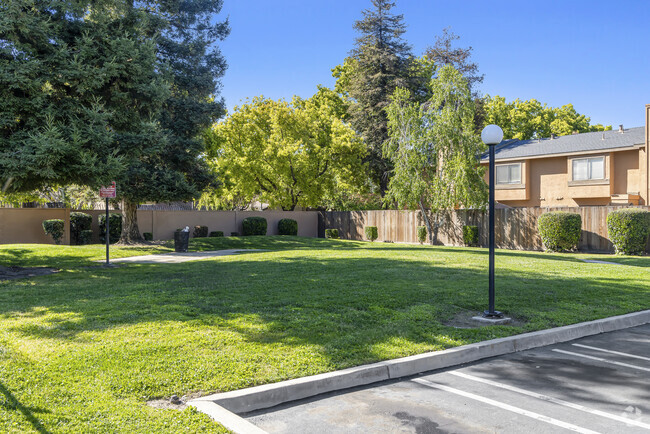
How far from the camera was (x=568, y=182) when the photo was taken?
28.0m

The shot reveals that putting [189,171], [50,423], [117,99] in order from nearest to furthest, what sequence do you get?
[50,423], [117,99], [189,171]

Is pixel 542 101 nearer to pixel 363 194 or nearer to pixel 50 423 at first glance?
pixel 363 194

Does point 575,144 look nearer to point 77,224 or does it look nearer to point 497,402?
point 77,224

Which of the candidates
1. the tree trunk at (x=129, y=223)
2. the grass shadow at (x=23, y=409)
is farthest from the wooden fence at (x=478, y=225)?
the grass shadow at (x=23, y=409)

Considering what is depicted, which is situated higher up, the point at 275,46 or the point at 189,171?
the point at 275,46

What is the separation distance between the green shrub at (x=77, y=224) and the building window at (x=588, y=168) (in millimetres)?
26075

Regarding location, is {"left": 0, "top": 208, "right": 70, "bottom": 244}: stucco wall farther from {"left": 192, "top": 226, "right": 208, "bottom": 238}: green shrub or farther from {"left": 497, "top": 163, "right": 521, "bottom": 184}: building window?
{"left": 497, "top": 163, "right": 521, "bottom": 184}: building window

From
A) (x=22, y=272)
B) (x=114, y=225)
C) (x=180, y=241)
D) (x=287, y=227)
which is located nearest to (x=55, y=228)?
(x=114, y=225)

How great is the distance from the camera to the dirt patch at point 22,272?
1186 cm

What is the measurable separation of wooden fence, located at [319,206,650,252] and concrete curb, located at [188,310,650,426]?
49.5 ft

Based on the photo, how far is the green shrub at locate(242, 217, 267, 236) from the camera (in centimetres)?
2992

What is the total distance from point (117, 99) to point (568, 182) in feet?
79.1

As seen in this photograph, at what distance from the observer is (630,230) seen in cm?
1906

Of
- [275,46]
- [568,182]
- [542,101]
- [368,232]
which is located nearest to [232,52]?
[275,46]
